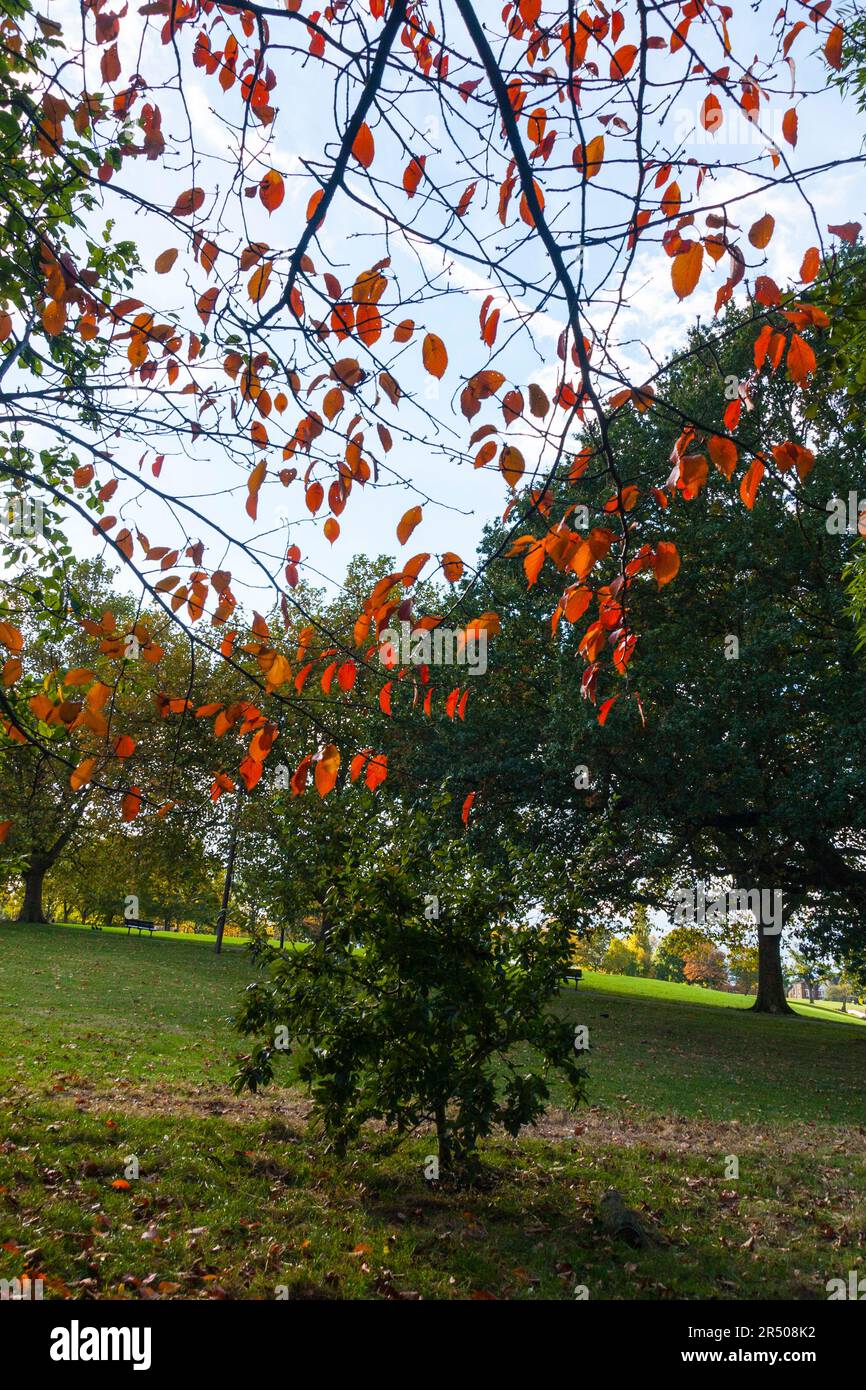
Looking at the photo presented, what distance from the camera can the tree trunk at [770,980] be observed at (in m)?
25.7

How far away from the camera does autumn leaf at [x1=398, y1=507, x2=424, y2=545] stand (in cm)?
265

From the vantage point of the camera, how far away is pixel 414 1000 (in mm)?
6250

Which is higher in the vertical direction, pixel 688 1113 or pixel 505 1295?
pixel 505 1295

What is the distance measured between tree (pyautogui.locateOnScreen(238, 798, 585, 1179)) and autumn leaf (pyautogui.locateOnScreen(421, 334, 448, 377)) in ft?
12.3

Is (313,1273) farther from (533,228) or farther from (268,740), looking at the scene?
(533,228)

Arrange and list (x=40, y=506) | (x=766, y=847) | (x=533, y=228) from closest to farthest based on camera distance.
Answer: (x=533, y=228) < (x=40, y=506) < (x=766, y=847)

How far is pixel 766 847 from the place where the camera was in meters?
18.0

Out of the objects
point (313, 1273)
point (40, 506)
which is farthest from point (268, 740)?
point (40, 506)

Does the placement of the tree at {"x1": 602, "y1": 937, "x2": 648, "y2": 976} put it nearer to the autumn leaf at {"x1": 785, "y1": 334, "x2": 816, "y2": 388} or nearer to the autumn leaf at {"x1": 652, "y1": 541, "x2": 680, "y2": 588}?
the autumn leaf at {"x1": 652, "y1": 541, "x2": 680, "y2": 588}

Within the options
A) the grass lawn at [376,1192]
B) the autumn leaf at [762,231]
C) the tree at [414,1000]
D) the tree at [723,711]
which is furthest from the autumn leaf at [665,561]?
the tree at [723,711]

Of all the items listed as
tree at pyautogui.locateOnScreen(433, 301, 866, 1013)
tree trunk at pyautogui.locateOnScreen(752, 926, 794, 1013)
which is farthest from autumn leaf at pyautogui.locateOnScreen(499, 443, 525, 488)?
tree trunk at pyautogui.locateOnScreen(752, 926, 794, 1013)

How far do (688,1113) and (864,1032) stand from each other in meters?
15.7

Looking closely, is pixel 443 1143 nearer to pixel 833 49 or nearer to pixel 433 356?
pixel 433 356

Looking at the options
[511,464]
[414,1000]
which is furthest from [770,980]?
[511,464]
